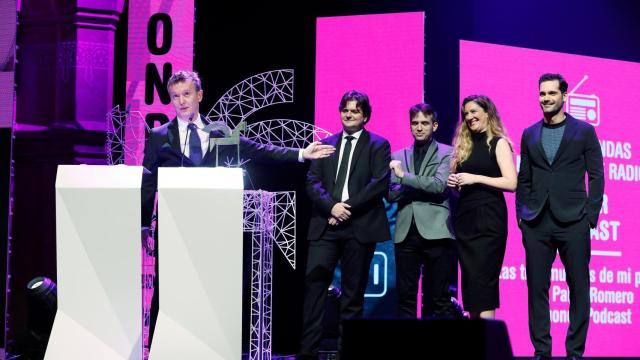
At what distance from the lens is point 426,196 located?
188 inches

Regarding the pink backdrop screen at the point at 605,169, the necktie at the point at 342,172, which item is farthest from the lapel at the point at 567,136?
the pink backdrop screen at the point at 605,169

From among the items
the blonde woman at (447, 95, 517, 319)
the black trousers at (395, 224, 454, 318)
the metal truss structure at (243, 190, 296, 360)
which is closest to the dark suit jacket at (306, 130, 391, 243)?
the black trousers at (395, 224, 454, 318)

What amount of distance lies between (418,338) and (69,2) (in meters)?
4.65

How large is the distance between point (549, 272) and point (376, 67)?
7.33ft

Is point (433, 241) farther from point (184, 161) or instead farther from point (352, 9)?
point (352, 9)

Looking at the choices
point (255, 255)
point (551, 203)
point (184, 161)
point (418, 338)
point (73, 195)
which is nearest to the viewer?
point (418, 338)

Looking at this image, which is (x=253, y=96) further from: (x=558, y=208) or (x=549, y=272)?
(x=549, y=272)

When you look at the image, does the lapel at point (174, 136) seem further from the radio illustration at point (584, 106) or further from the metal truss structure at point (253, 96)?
the radio illustration at point (584, 106)

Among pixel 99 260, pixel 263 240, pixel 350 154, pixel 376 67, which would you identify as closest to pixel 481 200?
pixel 350 154

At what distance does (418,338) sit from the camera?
2.19m

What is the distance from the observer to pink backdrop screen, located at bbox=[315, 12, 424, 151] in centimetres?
575

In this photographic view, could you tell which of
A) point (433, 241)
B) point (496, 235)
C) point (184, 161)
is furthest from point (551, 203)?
point (184, 161)

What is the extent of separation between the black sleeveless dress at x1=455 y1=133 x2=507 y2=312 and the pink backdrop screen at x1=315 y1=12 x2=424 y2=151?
129cm

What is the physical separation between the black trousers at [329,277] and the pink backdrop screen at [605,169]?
191cm
